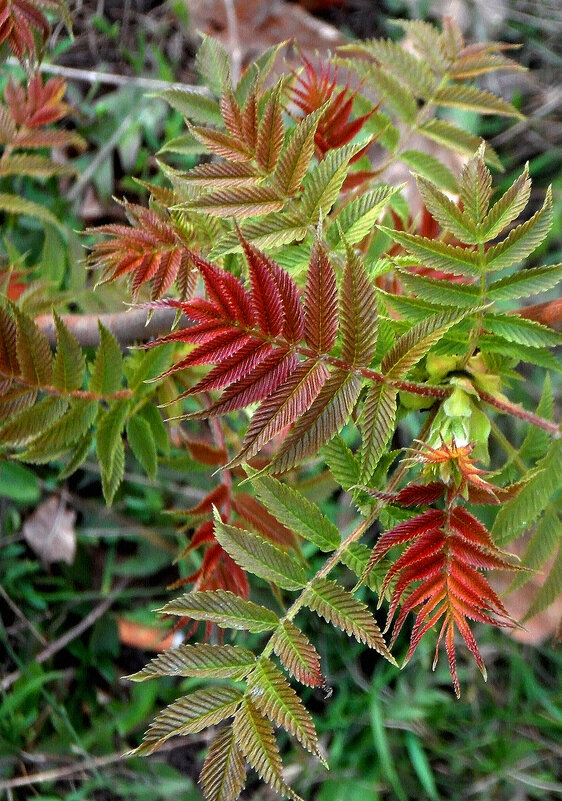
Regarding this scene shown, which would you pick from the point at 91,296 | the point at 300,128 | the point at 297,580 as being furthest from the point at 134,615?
the point at 300,128

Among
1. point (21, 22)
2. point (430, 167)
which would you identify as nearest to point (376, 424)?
point (430, 167)

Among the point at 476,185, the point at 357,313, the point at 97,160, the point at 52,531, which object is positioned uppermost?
the point at 476,185

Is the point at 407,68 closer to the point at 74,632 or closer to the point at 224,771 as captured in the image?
the point at 224,771

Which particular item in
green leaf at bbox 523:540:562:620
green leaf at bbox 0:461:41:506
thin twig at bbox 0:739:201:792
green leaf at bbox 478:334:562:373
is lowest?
thin twig at bbox 0:739:201:792

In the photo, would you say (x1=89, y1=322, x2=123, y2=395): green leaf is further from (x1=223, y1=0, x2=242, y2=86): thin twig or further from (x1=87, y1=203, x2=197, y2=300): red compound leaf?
(x1=223, y1=0, x2=242, y2=86): thin twig

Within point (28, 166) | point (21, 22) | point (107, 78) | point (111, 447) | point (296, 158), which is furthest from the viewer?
point (107, 78)

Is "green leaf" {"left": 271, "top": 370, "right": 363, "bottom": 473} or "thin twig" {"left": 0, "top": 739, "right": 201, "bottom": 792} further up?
"green leaf" {"left": 271, "top": 370, "right": 363, "bottom": 473}

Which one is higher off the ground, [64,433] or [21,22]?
[21,22]

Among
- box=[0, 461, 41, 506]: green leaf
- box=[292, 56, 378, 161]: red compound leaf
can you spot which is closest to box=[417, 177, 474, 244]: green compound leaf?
box=[292, 56, 378, 161]: red compound leaf
